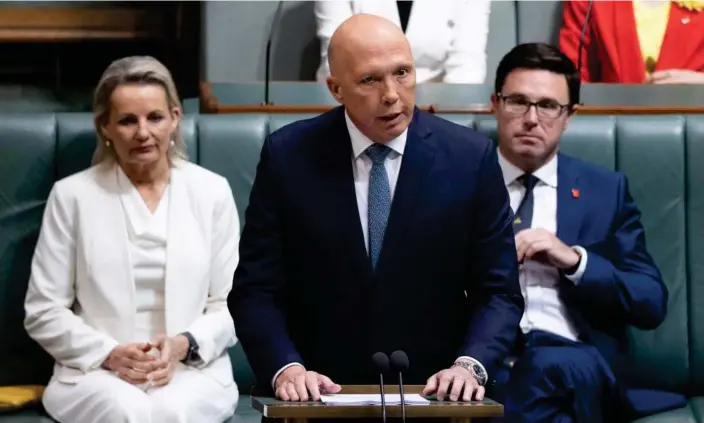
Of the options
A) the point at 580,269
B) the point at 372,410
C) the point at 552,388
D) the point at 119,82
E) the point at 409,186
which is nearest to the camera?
the point at 372,410

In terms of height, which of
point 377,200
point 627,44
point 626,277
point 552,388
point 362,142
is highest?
point 627,44

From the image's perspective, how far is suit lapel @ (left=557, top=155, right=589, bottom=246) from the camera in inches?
123

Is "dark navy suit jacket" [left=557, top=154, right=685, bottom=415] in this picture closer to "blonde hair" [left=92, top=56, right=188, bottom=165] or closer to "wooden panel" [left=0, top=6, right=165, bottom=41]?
"blonde hair" [left=92, top=56, right=188, bottom=165]

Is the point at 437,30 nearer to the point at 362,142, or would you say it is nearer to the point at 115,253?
the point at 115,253

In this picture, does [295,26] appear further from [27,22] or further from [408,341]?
[408,341]

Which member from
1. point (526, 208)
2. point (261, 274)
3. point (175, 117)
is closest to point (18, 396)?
point (175, 117)

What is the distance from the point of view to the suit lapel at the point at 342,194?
7.47 ft

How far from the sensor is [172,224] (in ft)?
10.5

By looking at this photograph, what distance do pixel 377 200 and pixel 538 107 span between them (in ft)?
3.24

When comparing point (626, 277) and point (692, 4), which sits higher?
point (692, 4)

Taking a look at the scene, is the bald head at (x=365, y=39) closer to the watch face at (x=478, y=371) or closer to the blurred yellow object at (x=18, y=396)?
the watch face at (x=478, y=371)

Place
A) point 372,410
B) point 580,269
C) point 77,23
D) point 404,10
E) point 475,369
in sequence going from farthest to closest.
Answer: point 77,23
point 404,10
point 580,269
point 475,369
point 372,410

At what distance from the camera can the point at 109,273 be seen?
10.3 ft

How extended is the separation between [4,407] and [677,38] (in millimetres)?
2411
